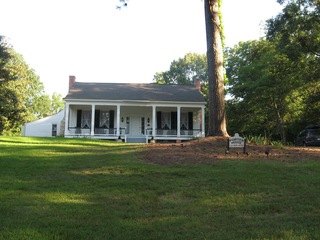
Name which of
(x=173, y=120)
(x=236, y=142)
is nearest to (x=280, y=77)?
(x=173, y=120)

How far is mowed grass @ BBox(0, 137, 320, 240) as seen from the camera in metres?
4.66

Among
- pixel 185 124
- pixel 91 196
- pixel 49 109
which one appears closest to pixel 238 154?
pixel 91 196

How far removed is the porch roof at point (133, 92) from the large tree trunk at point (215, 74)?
15895mm

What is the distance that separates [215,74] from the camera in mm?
14109

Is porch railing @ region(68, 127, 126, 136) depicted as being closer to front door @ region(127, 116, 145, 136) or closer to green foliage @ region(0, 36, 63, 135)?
front door @ region(127, 116, 145, 136)

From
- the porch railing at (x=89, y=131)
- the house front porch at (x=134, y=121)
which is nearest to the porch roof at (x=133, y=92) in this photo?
the house front porch at (x=134, y=121)

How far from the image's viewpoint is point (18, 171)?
872 centimetres

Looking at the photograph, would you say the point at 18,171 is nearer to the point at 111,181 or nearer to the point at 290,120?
the point at 111,181

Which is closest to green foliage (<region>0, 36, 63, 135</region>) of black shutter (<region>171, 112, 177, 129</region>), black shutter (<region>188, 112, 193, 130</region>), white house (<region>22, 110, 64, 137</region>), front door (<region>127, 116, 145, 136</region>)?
white house (<region>22, 110, 64, 137</region>)

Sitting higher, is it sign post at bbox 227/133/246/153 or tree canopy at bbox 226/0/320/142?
tree canopy at bbox 226/0/320/142

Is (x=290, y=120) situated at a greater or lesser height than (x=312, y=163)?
greater

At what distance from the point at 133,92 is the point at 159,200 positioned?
26160mm

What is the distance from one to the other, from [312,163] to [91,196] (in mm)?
6135

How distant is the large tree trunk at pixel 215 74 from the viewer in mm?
13938
